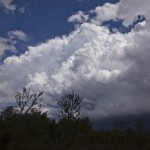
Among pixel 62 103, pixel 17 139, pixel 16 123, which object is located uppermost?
pixel 62 103

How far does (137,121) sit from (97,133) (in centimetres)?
1066

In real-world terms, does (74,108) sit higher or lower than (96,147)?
higher

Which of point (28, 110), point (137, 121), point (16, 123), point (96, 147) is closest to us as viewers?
point (96, 147)

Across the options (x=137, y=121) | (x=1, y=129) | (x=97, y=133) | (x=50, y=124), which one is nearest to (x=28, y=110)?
(x=50, y=124)

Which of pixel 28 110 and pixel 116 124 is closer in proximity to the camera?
pixel 28 110

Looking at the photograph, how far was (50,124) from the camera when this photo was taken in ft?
240

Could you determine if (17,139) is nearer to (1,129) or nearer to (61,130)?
(1,129)

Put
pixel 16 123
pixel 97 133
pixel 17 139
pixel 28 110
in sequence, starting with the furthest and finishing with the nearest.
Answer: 1. pixel 97 133
2. pixel 28 110
3. pixel 16 123
4. pixel 17 139

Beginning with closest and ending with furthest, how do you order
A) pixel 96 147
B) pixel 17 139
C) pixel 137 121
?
pixel 17 139 → pixel 96 147 → pixel 137 121

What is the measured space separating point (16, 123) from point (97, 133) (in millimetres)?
25118

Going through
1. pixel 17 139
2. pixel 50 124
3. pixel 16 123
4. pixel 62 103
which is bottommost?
pixel 17 139

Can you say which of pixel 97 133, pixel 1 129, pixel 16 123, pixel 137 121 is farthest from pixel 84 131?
pixel 1 129

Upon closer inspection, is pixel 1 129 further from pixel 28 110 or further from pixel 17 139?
pixel 28 110

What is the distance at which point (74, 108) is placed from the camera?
81125mm
